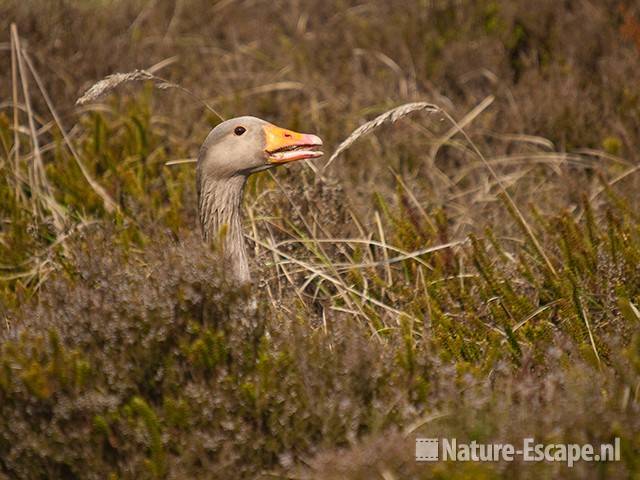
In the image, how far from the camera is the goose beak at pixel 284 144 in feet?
13.0

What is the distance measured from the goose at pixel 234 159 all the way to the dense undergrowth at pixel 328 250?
29 centimetres

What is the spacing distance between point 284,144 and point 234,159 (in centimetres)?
20

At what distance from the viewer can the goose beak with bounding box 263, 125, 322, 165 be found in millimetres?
3947

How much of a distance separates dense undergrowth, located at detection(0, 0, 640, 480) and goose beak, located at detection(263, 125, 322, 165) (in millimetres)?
417

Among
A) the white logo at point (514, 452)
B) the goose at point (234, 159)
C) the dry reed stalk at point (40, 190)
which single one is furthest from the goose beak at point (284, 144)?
the white logo at point (514, 452)

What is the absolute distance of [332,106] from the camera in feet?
19.9

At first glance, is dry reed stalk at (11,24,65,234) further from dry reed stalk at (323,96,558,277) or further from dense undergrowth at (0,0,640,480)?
dry reed stalk at (323,96,558,277)

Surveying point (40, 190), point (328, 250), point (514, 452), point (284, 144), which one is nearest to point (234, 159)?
point (284, 144)

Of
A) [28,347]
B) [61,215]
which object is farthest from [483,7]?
[28,347]

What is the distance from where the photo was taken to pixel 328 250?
4434 mm

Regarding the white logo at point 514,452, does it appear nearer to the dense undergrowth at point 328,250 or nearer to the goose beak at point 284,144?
the dense undergrowth at point 328,250

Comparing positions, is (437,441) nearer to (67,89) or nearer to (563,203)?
(563,203)

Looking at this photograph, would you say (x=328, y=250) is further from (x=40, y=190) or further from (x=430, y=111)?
(x=40, y=190)

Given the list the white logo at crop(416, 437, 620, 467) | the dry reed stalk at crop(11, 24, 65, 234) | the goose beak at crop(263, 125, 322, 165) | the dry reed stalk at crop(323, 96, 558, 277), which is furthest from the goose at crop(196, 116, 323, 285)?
the white logo at crop(416, 437, 620, 467)
